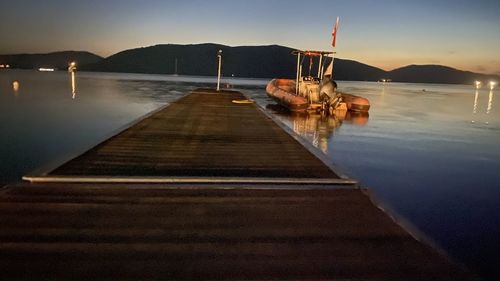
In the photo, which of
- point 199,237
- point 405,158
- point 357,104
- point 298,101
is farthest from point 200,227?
point 357,104

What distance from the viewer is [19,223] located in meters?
3.94

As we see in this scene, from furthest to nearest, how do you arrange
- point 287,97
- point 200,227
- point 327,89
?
point 287,97
point 327,89
point 200,227

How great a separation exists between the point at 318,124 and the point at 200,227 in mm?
17341

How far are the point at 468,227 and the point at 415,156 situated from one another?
6.93 m

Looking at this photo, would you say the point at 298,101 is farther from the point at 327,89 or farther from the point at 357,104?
the point at 357,104

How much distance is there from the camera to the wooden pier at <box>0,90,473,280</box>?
3207mm

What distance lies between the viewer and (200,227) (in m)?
4.00

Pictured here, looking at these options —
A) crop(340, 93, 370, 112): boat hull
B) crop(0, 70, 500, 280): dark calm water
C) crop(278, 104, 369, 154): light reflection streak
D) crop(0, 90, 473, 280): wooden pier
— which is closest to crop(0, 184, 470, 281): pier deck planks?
crop(0, 90, 473, 280): wooden pier

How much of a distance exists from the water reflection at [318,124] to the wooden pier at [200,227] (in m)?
8.52

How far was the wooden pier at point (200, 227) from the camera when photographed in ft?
10.5

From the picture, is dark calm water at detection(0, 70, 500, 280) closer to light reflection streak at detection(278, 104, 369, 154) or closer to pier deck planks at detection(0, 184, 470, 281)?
light reflection streak at detection(278, 104, 369, 154)

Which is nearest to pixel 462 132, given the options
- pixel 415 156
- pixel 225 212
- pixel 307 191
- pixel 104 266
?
pixel 415 156

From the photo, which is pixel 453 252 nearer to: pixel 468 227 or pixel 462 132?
pixel 468 227

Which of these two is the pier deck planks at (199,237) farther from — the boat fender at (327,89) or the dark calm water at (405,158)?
the boat fender at (327,89)
